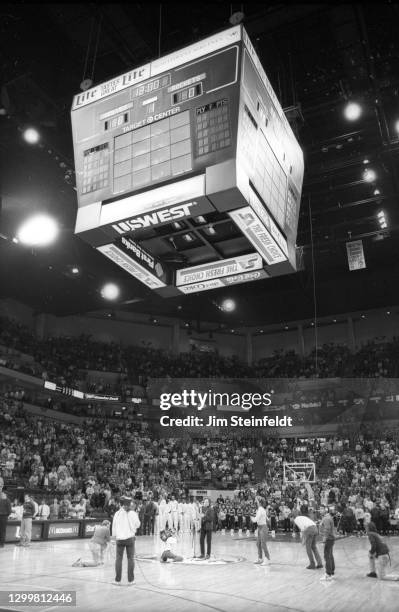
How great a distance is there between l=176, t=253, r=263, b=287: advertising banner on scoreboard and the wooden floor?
4.84 meters

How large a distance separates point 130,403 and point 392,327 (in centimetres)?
2041

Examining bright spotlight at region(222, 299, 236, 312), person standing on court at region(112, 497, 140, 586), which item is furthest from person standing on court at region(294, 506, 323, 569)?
bright spotlight at region(222, 299, 236, 312)

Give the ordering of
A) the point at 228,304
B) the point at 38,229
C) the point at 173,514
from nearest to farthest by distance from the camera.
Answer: the point at 38,229
the point at 173,514
the point at 228,304

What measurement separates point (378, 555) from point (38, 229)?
13277 millimetres

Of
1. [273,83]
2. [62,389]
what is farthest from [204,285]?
[62,389]

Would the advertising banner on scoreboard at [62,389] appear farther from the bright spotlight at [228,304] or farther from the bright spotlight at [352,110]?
the bright spotlight at [352,110]

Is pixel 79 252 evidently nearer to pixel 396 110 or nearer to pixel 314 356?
pixel 396 110

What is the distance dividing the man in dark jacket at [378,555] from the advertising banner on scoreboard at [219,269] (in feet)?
16.1

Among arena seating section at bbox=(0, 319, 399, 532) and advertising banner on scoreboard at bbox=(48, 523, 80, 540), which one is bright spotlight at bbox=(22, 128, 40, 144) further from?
arena seating section at bbox=(0, 319, 399, 532)

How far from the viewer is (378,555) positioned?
28.8 ft

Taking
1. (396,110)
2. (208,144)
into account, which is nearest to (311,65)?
(396,110)

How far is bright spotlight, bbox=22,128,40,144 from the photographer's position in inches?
535

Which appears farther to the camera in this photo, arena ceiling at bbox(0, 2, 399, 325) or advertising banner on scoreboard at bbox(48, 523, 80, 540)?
advertising banner on scoreboard at bbox(48, 523, 80, 540)

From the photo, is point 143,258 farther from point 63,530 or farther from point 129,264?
point 63,530
